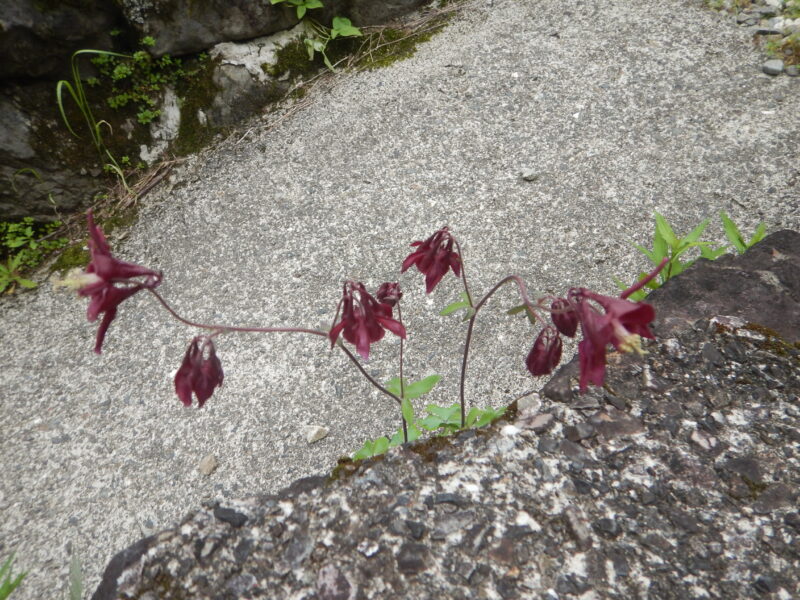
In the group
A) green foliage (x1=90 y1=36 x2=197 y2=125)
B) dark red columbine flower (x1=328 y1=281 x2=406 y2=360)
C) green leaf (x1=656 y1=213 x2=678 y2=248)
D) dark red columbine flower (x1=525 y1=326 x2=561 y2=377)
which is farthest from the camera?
green foliage (x1=90 y1=36 x2=197 y2=125)

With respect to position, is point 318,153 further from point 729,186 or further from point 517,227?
point 729,186

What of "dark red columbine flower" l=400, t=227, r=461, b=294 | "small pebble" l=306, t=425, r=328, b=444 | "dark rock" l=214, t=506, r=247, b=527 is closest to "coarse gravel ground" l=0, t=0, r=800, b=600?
"small pebble" l=306, t=425, r=328, b=444

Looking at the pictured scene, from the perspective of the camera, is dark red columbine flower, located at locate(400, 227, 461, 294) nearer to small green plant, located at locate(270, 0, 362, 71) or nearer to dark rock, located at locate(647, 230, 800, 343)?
dark rock, located at locate(647, 230, 800, 343)

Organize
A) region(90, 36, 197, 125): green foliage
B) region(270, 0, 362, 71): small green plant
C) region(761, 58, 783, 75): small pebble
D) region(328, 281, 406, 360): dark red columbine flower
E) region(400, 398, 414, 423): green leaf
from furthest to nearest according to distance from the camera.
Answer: region(270, 0, 362, 71): small green plant, region(90, 36, 197, 125): green foliage, region(761, 58, 783, 75): small pebble, region(400, 398, 414, 423): green leaf, region(328, 281, 406, 360): dark red columbine flower

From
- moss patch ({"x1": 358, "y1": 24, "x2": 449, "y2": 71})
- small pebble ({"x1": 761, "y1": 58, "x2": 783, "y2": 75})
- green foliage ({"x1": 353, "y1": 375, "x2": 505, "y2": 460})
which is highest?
moss patch ({"x1": 358, "y1": 24, "x2": 449, "y2": 71})

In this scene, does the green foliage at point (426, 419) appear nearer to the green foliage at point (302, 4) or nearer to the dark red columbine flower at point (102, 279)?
the dark red columbine flower at point (102, 279)

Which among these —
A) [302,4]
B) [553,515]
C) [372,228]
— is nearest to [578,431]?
[553,515]

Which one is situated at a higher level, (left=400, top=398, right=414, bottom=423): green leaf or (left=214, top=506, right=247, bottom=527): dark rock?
(left=214, top=506, right=247, bottom=527): dark rock

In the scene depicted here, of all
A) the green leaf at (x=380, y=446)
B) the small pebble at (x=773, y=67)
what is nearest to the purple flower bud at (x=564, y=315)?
the green leaf at (x=380, y=446)
